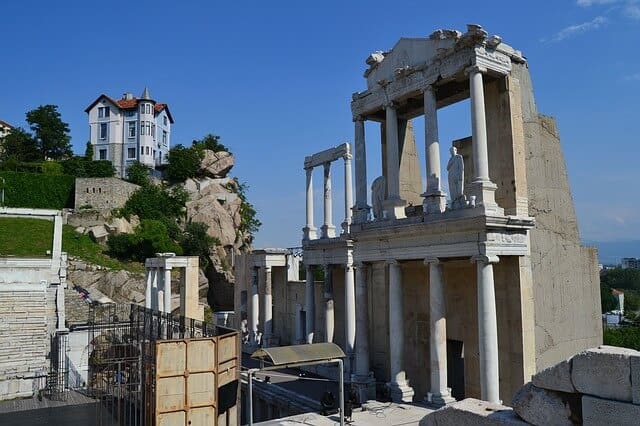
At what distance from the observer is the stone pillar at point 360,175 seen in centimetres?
1842

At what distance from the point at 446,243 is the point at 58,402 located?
16651 mm

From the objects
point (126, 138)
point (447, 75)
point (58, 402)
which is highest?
point (126, 138)

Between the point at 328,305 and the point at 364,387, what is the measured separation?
6479mm

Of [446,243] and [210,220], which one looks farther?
[210,220]

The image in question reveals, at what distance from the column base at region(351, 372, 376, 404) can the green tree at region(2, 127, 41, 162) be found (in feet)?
166

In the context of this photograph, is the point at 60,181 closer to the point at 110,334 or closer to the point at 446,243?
the point at 110,334

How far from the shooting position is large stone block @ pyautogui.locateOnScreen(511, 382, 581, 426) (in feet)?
18.3

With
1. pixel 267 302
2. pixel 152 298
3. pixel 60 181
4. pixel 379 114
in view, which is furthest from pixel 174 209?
pixel 379 114

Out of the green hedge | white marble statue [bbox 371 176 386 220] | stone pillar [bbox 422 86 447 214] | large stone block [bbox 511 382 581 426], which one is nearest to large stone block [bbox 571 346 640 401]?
large stone block [bbox 511 382 581 426]

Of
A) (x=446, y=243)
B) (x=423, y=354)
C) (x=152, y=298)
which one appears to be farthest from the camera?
(x=152, y=298)

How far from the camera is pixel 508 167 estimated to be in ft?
48.7

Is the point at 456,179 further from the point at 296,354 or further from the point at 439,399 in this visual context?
the point at 296,354

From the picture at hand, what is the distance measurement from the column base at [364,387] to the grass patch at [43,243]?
2707cm

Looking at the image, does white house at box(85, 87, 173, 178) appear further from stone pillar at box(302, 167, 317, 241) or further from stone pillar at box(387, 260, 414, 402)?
stone pillar at box(387, 260, 414, 402)
